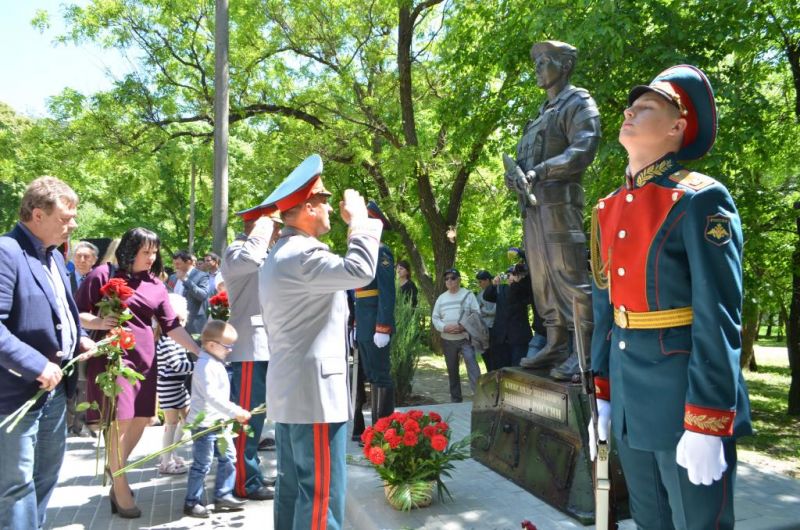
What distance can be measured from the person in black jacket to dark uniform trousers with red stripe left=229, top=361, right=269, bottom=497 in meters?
4.23

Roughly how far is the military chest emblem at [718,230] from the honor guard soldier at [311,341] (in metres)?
1.38

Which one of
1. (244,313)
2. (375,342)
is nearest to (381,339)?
(375,342)

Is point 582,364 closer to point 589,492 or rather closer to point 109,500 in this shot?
point 589,492

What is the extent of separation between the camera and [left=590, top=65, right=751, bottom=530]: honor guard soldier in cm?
213

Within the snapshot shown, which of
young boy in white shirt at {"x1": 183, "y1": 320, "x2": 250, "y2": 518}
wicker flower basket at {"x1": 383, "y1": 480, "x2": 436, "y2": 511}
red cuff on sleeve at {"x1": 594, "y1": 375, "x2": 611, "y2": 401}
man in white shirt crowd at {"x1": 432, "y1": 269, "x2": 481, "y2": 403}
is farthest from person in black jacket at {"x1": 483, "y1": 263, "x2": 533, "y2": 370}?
red cuff on sleeve at {"x1": 594, "y1": 375, "x2": 611, "y2": 401}

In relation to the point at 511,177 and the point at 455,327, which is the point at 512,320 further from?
the point at 511,177

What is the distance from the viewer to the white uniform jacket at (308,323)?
293cm

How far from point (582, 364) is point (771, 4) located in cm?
786

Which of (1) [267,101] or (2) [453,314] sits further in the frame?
(1) [267,101]

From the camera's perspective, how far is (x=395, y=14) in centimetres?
1348

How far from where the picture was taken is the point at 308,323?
3.04 metres

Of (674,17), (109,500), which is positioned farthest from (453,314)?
(109,500)

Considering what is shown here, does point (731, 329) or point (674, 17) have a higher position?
point (674, 17)

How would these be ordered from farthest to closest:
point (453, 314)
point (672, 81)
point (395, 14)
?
point (395, 14)
point (453, 314)
point (672, 81)
